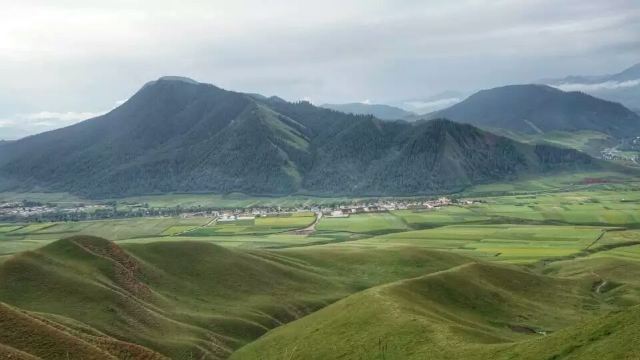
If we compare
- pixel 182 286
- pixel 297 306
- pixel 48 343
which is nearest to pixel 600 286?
pixel 297 306

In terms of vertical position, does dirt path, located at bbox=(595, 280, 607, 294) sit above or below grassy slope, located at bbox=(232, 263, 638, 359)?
below

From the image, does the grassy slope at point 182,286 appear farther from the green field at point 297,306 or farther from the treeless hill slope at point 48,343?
the treeless hill slope at point 48,343

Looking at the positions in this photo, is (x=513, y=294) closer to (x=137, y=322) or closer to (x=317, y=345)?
(x=317, y=345)

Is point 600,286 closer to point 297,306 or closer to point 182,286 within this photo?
point 297,306

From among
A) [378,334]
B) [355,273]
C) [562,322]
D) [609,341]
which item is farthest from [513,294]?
[609,341]

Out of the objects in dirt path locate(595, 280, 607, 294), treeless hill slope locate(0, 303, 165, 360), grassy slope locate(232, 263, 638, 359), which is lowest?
dirt path locate(595, 280, 607, 294)

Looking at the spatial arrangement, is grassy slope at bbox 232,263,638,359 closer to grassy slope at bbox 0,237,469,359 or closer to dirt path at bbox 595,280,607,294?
dirt path at bbox 595,280,607,294

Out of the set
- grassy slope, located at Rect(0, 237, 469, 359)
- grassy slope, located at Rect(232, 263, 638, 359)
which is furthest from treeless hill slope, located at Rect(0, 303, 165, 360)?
grassy slope, located at Rect(232, 263, 638, 359)
